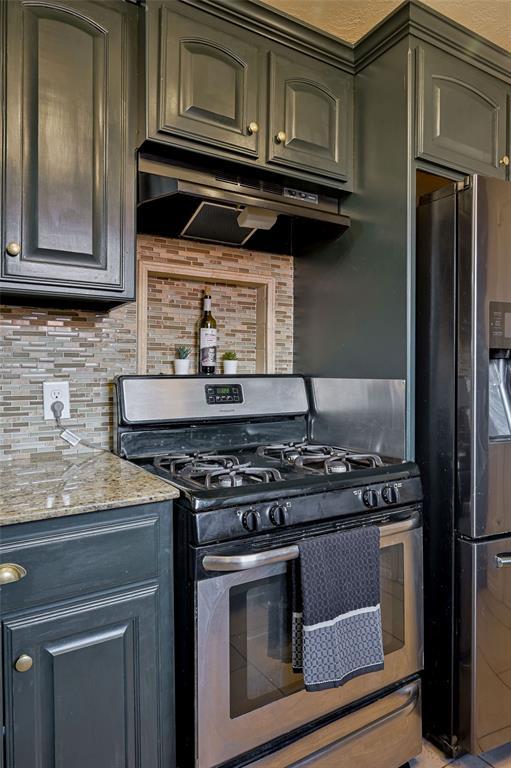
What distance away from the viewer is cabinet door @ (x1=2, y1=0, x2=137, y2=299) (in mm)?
1298

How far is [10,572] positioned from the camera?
0.99 meters

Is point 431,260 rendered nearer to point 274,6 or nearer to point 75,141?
point 274,6

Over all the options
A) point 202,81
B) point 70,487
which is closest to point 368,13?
point 202,81

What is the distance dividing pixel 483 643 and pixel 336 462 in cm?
72

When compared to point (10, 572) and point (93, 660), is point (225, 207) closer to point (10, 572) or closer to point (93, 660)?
point (10, 572)

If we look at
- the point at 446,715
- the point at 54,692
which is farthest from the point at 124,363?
the point at 446,715

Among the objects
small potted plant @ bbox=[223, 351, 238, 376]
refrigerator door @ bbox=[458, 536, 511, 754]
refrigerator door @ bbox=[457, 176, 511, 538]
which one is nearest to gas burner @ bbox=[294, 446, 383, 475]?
refrigerator door @ bbox=[457, 176, 511, 538]

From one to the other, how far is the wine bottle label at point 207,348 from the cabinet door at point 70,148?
0.48 m

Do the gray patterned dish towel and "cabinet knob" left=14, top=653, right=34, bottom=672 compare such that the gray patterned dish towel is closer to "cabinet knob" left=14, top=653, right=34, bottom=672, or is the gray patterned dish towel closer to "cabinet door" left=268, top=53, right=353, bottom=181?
"cabinet knob" left=14, top=653, right=34, bottom=672

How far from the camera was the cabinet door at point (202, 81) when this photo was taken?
1.45 meters

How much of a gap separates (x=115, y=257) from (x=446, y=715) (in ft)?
5.87

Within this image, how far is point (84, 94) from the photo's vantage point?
4.56 ft

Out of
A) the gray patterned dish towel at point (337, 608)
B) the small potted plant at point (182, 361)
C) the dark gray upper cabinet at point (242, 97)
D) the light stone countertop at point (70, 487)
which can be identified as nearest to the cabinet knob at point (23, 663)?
the light stone countertop at point (70, 487)

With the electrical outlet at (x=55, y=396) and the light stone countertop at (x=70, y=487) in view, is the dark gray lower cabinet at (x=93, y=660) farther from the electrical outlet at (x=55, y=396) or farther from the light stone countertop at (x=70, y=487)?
the electrical outlet at (x=55, y=396)
